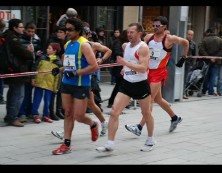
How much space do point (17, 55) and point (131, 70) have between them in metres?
2.40

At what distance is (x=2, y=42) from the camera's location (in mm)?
8852

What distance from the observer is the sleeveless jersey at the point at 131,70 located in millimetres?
7320

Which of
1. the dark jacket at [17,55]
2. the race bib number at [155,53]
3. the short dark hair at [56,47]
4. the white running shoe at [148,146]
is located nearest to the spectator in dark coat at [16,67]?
the dark jacket at [17,55]

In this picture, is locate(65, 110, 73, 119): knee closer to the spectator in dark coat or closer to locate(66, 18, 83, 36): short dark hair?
locate(66, 18, 83, 36): short dark hair

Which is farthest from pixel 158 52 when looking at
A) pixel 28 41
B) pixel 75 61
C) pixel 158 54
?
pixel 28 41

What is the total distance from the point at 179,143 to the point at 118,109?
142 cm

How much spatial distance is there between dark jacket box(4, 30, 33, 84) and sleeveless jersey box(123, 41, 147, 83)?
2.14 metres

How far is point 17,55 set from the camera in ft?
28.9

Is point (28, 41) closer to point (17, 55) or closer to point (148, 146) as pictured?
point (17, 55)

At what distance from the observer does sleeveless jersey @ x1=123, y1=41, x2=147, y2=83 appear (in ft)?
24.0

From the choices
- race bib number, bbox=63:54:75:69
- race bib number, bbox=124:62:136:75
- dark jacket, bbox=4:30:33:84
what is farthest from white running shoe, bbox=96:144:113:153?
dark jacket, bbox=4:30:33:84

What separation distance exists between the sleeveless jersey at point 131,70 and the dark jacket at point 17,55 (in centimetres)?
214

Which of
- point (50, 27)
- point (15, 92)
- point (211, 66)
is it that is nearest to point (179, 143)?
point (15, 92)

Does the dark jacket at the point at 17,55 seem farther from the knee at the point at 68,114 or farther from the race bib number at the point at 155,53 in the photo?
the race bib number at the point at 155,53
